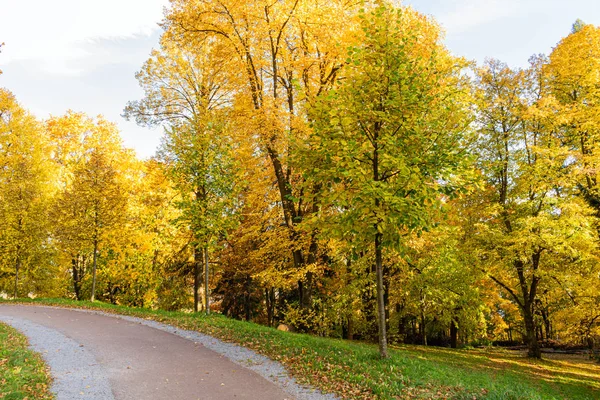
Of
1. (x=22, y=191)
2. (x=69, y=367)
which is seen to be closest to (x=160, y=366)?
(x=69, y=367)

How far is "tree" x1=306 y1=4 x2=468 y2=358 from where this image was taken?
7.83 m

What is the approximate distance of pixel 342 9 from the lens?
13914mm

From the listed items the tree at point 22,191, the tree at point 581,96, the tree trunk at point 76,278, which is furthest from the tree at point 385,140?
the tree trunk at point 76,278

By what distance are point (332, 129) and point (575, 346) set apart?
33.2 m

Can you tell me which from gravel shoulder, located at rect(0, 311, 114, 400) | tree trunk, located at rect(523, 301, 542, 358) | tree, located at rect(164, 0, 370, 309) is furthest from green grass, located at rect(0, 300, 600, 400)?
tree, located at rect(164, 0, 370, 309)

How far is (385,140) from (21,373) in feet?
28.9

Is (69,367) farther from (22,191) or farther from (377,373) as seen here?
(22,191)

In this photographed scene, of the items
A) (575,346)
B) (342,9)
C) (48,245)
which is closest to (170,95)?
(342,9)

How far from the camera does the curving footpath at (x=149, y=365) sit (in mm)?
6551

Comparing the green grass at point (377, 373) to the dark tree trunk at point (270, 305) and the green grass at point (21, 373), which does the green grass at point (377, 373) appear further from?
the dark tree trunk at point (270, 305)

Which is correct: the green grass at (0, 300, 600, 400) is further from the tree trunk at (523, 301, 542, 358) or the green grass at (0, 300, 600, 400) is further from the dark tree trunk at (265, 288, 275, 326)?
the dark tree trunk at (265, 288, 275, 326)

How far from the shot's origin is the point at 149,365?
8.00 m

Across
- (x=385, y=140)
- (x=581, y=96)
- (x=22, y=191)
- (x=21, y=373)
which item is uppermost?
(x=581, y=96)

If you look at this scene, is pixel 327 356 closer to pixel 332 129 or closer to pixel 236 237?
pixel 332 129
